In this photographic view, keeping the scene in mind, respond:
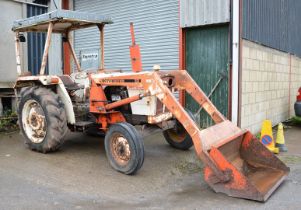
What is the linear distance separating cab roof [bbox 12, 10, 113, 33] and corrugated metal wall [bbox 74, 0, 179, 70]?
9.39ft

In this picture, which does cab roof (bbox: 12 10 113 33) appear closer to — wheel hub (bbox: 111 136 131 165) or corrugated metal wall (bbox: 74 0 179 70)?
wheel hub (bbox: 111 136 131 165)

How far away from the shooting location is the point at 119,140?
235 inches

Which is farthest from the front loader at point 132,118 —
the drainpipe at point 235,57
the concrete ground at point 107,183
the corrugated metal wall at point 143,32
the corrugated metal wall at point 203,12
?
the corrugated metal wall at point 143,32

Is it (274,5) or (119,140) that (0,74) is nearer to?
(119,140)

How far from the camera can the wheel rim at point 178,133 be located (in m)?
7.41

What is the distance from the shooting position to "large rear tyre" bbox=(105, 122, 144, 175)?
5.64 metres

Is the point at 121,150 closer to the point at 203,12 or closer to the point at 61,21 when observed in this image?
the point at 61,21

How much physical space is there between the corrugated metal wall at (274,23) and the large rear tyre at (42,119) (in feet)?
15.4

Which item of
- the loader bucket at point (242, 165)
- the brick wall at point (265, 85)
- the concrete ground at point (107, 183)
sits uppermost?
the brick wall at point (265, 85)

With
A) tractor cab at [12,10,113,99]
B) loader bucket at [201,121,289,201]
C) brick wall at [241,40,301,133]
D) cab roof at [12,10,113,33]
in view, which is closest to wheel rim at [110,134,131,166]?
loader bucket at [201,121,289,201]

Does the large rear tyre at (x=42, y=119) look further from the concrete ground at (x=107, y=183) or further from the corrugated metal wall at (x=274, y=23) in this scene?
the corrugated metal wall at (x=274, y=23)

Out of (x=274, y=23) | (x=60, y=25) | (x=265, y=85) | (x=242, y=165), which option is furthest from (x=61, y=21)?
(x=274, y=23)

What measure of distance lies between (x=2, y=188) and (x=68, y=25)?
376 cm

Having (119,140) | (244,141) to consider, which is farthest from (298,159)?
(119,140)
